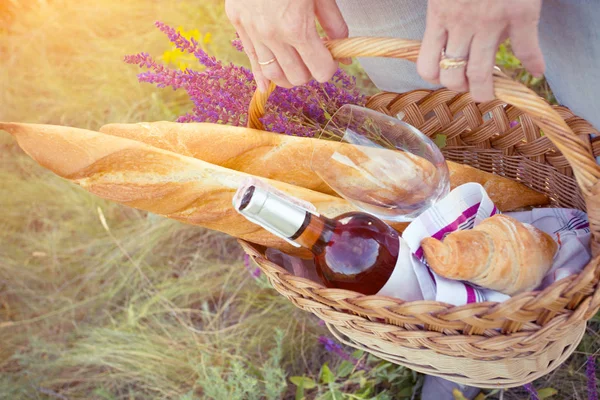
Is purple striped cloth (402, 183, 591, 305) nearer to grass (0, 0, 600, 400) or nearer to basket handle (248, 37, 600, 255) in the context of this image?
basket handle (248, 37, 600, 255)

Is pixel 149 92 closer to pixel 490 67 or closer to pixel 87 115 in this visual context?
pixel 87 115

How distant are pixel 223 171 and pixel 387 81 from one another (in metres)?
0.55

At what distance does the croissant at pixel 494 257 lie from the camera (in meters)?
0.77

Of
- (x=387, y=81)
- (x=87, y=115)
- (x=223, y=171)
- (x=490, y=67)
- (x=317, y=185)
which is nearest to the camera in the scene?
(x=490, y=67)

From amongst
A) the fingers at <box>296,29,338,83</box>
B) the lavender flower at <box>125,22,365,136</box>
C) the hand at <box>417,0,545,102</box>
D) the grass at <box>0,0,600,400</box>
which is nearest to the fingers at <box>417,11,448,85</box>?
the hand at <box>417,0,545,102</box>

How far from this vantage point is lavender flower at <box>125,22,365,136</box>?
109 centimetres

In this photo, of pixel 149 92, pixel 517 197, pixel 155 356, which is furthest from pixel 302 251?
pixel 149 92

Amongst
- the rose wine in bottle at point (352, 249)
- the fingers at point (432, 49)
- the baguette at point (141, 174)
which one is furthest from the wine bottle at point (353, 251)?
the fingers at point (432, 49)

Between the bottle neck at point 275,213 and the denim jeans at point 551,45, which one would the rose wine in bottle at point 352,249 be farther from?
the denim jeans at point 551,45

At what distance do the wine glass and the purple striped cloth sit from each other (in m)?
0.04

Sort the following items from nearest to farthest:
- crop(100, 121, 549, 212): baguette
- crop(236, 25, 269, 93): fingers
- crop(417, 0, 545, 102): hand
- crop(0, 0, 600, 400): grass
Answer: crop(417, 0, 545, 102): hand, crop(236, 25, 269, 93): fingers, crop(100, 121, 549, 212): baguette, crop(0, 0, 600, 400): grass

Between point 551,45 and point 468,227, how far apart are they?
1.18ft

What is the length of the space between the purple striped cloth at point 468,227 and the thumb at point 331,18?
0.28 m

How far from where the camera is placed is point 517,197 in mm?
1097
